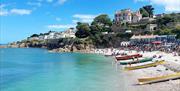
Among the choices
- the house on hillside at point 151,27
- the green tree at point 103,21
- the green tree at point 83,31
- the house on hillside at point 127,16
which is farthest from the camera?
the house on hillside at point 127,16

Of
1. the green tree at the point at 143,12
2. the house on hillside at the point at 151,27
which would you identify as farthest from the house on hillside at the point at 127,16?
the house on hillside at the point at 151,27

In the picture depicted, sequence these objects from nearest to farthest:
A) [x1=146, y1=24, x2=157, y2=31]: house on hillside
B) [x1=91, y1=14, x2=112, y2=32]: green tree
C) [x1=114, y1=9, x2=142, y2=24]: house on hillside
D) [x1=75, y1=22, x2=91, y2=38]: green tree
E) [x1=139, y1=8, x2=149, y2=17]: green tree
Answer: [x1=146, y1=24, x2=157, y2=31]: house on hillside
[x1=75, y1=22, x2=91, y2=38]: green tree
[x1=91, y1=14, x2=112, y2=32]: green tree
[x1=114, y1=9, x2=142, y2=24]: house on hillside
[x1=139, y1=8, x2=149, y2=17]: green tree

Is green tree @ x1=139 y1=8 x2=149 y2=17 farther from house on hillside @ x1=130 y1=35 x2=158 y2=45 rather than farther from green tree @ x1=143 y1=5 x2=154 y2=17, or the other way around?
house on hillside @ x1=130 y1=35 x2=158 y2=45

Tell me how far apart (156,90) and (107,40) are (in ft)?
287

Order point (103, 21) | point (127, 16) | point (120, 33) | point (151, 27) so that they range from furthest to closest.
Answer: point (127, 16)
point (103, 21)
point (151, 27)
point (120, 33)

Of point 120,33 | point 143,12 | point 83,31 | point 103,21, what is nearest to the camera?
point 120,33

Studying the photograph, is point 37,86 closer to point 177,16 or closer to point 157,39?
point 157,39

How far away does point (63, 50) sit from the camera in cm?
12469

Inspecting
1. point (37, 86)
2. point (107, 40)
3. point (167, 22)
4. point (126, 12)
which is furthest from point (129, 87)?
point (126, 12)

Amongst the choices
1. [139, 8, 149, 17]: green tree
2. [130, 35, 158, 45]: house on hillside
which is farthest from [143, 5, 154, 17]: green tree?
[130, 35, 158, 45]: house on hillside

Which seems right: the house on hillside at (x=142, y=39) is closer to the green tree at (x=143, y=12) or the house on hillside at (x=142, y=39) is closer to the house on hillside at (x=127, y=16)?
the house on hillside at (x=127, y=16)

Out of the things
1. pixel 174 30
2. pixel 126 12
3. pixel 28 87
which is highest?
pixel 126 12

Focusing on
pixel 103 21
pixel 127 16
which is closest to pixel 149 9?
pixel 127 16

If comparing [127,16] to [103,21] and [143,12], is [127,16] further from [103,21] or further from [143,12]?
[103,21]
